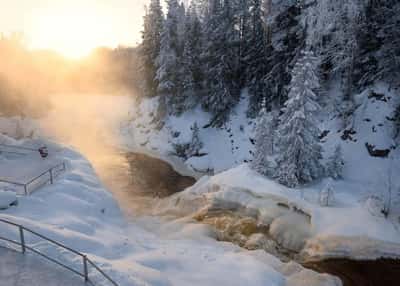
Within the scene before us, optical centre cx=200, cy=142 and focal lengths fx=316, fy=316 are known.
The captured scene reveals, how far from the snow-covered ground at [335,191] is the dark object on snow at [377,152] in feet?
0.65

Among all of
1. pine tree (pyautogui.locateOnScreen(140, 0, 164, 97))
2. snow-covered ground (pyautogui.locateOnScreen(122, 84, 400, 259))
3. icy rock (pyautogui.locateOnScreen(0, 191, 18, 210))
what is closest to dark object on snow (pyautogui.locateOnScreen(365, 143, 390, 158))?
snow-covered ground (pyautogui.locateOnScreen(122, 84, 400, 259))

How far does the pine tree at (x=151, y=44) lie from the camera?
40.4 meters

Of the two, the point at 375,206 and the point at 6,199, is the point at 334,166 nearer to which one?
the point at 375,206

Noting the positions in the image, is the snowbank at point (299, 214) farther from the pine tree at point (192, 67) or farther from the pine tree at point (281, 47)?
the pine tree at point (192, 67)

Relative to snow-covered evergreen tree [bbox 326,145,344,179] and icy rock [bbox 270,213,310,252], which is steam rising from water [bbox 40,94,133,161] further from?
snow-covered evergreen tree [bbox 326,145,344,179]

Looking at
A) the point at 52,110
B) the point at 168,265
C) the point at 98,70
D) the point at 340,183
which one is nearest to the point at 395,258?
the point at 340,183

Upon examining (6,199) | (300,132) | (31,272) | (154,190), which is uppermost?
(300,132)

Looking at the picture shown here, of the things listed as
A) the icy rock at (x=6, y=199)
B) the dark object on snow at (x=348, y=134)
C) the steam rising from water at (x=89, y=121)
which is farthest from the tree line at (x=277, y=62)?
the icy rock at (x=6, y=199)

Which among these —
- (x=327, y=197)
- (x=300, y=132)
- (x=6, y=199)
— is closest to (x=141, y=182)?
(x=6, y=199)

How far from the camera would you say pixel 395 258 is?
1387 cm

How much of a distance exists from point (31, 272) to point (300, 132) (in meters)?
15.8

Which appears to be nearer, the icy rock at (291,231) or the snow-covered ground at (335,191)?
the snow-covered ground at (335,191)

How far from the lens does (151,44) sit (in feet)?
133

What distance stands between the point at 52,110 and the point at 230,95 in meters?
34.7
